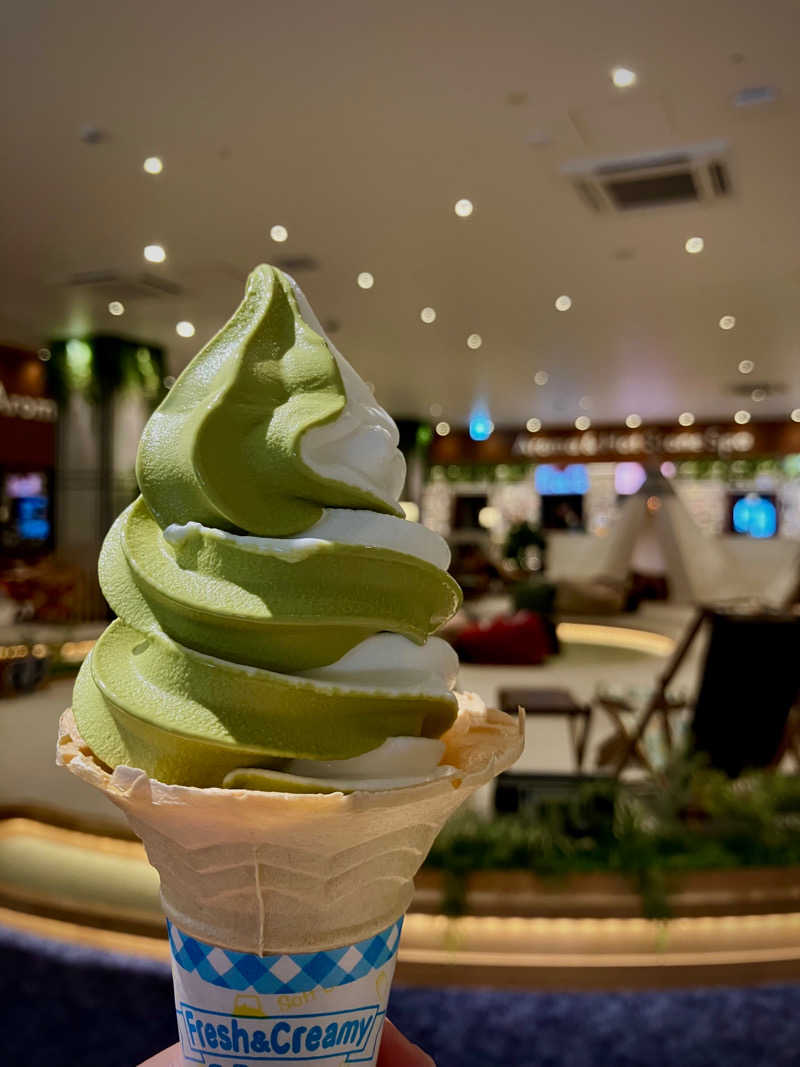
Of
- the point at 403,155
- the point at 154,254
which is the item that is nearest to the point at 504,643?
the point at 154,254

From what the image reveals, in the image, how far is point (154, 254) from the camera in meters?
8.35

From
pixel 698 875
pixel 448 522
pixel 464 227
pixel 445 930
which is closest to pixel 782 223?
pixel 464 227

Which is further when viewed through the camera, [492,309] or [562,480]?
[562,480]

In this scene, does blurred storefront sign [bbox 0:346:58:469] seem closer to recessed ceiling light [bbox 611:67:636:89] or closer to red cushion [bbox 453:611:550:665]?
red cushion [bbox 453:611:550:665]

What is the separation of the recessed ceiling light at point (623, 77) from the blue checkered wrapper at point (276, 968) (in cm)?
482

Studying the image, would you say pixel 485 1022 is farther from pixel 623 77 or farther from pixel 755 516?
pixel 755 516

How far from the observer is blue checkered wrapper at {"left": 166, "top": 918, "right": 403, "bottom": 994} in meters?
1.13

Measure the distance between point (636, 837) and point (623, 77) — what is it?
3.99 m

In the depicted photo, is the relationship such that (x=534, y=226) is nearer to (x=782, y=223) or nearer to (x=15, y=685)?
(x=782, y=223)

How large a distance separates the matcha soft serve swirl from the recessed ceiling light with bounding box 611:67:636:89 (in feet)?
13.9

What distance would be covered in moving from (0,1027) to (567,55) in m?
5.07

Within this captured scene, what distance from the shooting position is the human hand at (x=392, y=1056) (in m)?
1.27

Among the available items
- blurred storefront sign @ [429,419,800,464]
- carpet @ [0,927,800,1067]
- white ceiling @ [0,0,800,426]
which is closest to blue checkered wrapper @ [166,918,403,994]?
carpet @ [0,927,800,1067]

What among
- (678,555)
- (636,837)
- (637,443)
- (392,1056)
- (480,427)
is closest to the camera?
(392,1056)
